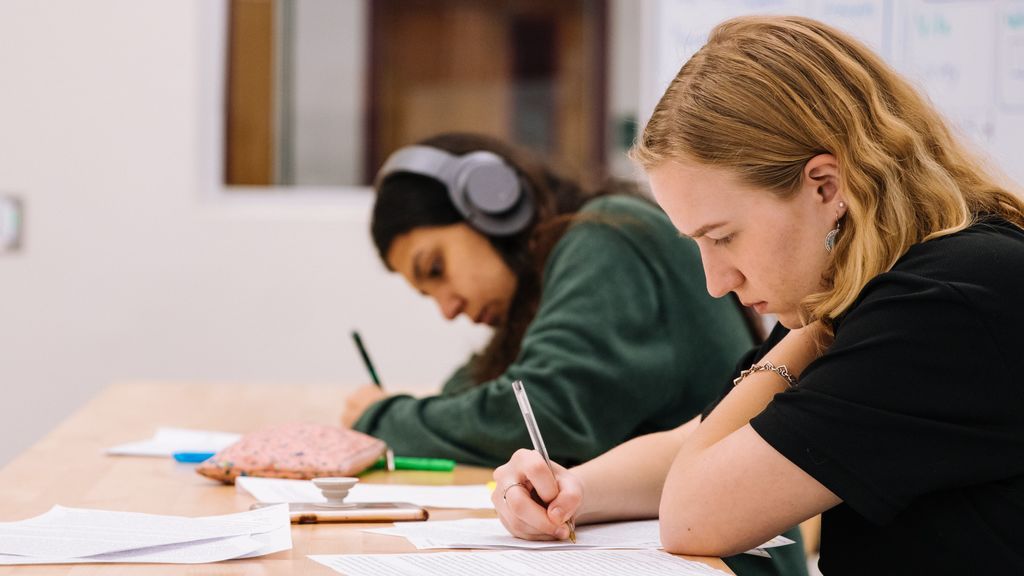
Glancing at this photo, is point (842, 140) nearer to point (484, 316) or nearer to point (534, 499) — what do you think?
point (534, 499)

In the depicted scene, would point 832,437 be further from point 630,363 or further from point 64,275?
point 64,275

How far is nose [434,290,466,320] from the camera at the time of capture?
1831 mm

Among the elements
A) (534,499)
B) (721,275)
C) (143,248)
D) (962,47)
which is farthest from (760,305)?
(143,248)

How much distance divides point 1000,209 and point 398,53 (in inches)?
110

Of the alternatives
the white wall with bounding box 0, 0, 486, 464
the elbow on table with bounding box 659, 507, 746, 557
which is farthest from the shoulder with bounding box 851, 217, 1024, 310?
the white wall with bounding box 0, 0, 486, 464

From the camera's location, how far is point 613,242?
158cm

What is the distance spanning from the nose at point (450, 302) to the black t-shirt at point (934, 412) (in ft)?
3.10

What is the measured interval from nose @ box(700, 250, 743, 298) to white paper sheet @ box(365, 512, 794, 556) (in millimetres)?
233

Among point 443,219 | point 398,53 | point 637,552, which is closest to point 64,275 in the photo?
point 398,53

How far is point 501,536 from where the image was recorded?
3.60 feet

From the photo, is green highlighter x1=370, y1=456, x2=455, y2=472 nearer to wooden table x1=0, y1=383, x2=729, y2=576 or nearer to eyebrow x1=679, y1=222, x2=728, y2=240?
wooden table x1=0, y1=383, x2=729, y2=576

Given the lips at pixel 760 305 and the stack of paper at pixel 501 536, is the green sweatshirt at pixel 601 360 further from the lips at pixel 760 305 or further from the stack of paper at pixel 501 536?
the lips at pixel 760 305

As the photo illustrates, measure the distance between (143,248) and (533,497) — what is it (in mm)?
2248

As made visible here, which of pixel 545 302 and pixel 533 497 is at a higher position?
pixel 545 302
